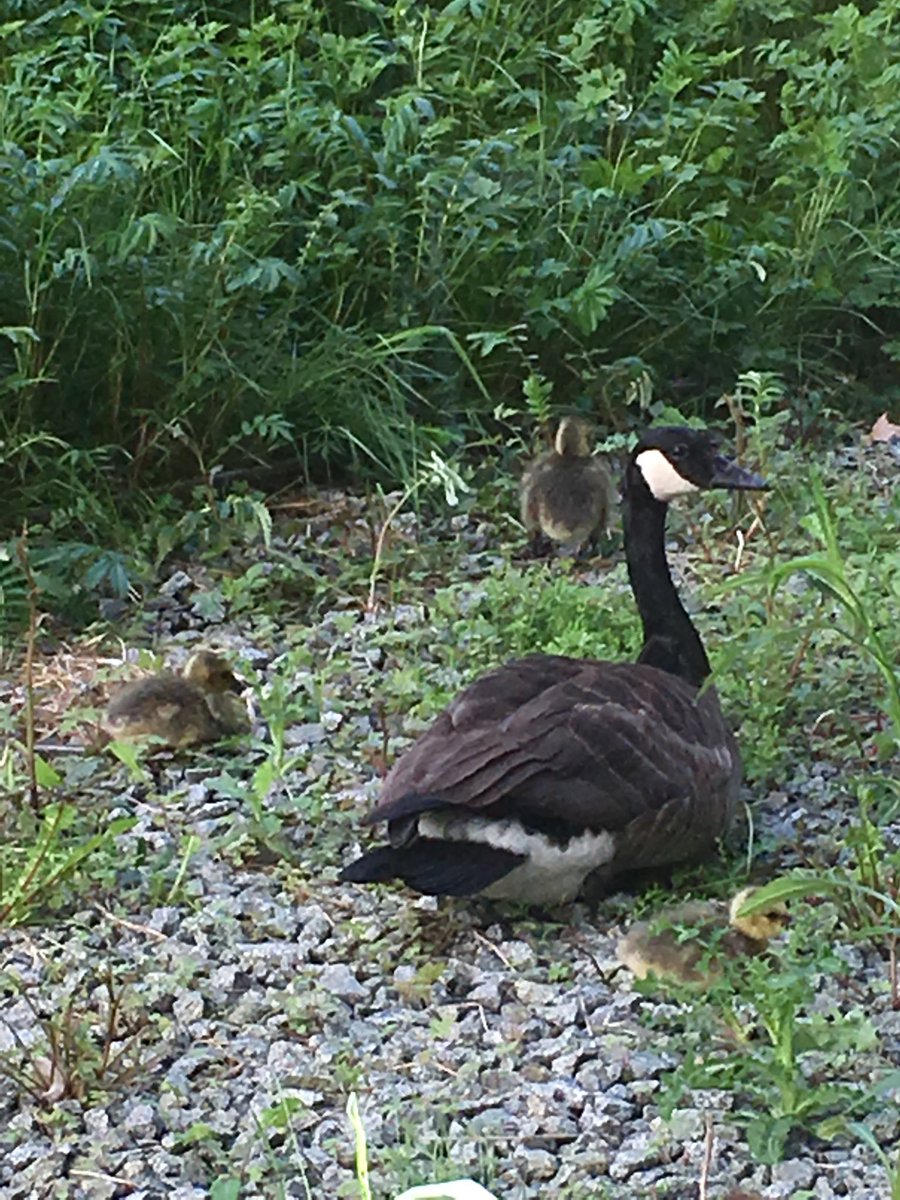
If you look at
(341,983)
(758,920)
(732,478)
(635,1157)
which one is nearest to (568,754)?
(758,920)

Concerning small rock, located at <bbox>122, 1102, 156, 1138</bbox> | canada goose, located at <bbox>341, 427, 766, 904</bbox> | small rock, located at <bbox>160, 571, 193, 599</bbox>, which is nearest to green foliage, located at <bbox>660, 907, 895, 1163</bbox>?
canada goose, located at <bbox>341, 427, 766, 904</bbox>

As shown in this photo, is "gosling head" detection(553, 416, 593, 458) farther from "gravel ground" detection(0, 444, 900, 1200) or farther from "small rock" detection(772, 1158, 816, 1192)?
"small rock" detection(772, 1158, 816, 1192)

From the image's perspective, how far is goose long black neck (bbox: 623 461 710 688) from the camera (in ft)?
16.0

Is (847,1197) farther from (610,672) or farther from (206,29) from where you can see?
(206,29)

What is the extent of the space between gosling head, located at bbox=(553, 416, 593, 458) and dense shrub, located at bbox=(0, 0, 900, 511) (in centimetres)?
38

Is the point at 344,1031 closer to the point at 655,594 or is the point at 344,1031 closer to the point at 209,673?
the point at 209,673

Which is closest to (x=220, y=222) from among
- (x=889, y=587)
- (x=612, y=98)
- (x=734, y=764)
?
(x=612, y=98)

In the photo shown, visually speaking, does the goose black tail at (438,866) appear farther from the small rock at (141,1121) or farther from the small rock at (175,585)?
the small rock at (175,585)

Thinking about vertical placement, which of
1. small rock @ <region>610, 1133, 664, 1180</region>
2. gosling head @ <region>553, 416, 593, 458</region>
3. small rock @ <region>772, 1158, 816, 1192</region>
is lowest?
gosling head @ <region>553, 416, 593, 458</region>

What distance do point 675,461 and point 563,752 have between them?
1103 millimetres

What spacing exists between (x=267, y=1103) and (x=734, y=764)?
135 centimetres

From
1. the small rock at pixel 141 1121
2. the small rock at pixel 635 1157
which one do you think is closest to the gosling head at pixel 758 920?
the small rock at pixel 635 1157

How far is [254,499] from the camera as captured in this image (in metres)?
6.29

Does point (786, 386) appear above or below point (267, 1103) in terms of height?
below
